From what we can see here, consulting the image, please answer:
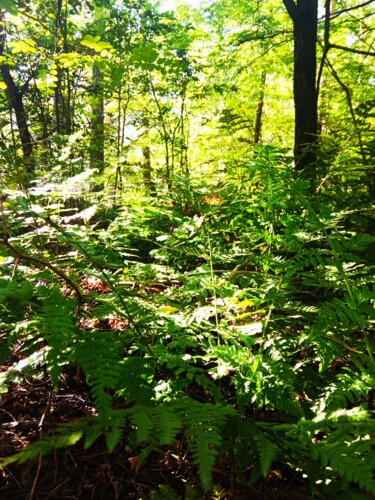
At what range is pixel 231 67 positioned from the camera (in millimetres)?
6160

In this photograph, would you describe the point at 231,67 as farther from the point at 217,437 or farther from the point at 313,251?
the point at 217,437

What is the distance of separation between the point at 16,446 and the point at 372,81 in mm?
8875

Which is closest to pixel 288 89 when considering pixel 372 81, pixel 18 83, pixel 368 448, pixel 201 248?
pixel 372 81

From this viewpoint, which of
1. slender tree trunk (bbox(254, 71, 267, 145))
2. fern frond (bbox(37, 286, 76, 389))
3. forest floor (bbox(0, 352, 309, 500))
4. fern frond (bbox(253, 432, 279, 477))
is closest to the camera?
fern frond (bbox(253, 432, 279, 477))

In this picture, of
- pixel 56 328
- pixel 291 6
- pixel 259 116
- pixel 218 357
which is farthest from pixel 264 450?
pixel 259 116

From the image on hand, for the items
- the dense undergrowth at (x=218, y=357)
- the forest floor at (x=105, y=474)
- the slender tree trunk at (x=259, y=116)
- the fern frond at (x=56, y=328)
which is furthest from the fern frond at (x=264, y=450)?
the slender tree trunk at (x=259, y=116)

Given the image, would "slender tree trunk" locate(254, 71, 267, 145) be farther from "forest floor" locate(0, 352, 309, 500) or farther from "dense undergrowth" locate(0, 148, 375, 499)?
"forest floor" locate(0, 352, 309, 500)

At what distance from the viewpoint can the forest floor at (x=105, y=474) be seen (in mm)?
1284

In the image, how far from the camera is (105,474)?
4.61 ft

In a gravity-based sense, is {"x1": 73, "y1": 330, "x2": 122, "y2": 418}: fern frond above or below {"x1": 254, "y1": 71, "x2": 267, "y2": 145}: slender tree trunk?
below

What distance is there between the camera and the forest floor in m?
1.28

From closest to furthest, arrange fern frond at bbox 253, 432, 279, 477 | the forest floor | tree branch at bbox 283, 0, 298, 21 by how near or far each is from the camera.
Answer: fern frond at bbox 253, 432, 279, 477, the forest floor, tree branch at bbox 283, 0, 298, 21

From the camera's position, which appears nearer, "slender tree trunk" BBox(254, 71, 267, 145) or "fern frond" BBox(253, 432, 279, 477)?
"fern frond" BBox(253, 432, 279, 477)

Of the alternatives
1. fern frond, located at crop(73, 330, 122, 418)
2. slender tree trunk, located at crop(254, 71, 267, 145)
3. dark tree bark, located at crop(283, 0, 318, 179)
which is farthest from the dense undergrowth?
slender tree trunk, located at crop(254, 71, 267, 145)
